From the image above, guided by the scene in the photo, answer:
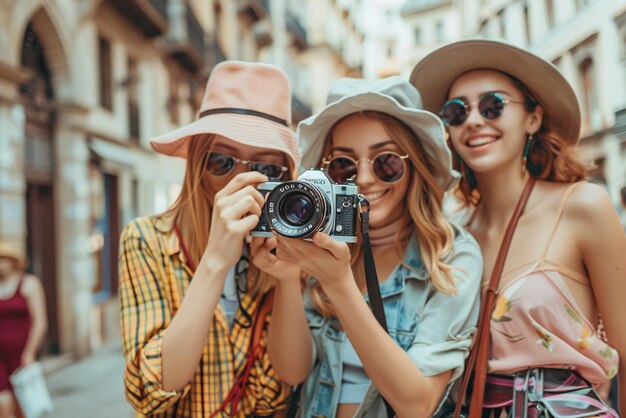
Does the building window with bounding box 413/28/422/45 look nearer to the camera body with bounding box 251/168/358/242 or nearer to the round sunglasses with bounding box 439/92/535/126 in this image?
the round sunglasses with bounding box 439/92/535/126

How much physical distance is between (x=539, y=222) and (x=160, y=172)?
1036 centimetres

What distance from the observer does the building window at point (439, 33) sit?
3392 mm

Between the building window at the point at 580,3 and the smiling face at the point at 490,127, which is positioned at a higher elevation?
the building window at the point at 580,3

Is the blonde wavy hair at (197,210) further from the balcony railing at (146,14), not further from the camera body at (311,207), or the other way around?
the balcony railing at (146,14)

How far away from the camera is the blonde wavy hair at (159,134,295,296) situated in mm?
1729

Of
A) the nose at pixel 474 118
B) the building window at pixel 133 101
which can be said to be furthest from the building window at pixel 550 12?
the building window at pixel 133 101

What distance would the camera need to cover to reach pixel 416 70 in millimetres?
2105

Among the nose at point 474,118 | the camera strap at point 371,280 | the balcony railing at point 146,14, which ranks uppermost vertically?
the balcony railing at point 146,14

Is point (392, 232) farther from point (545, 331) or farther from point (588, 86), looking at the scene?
point (588, 86)

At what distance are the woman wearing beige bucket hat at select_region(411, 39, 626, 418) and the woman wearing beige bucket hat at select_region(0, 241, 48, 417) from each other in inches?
142

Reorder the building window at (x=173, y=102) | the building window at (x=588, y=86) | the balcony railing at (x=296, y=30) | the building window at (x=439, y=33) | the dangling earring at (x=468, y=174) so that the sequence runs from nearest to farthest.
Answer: the dangling earring at (x=468, y=174) < the building window at (x=588, y=86) < the building window at (x=439, y=33) < the building window at (x=173, y=102) < the balcony railing at (x=296, y=30)

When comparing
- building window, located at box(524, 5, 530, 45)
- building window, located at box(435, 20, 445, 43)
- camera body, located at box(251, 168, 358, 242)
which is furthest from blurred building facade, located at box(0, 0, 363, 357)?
camera body, located at box(251, 168, 358, 242)

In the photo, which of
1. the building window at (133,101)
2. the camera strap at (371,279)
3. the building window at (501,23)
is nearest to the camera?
the camera strap at (371,279)

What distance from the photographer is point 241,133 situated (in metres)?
1.72
